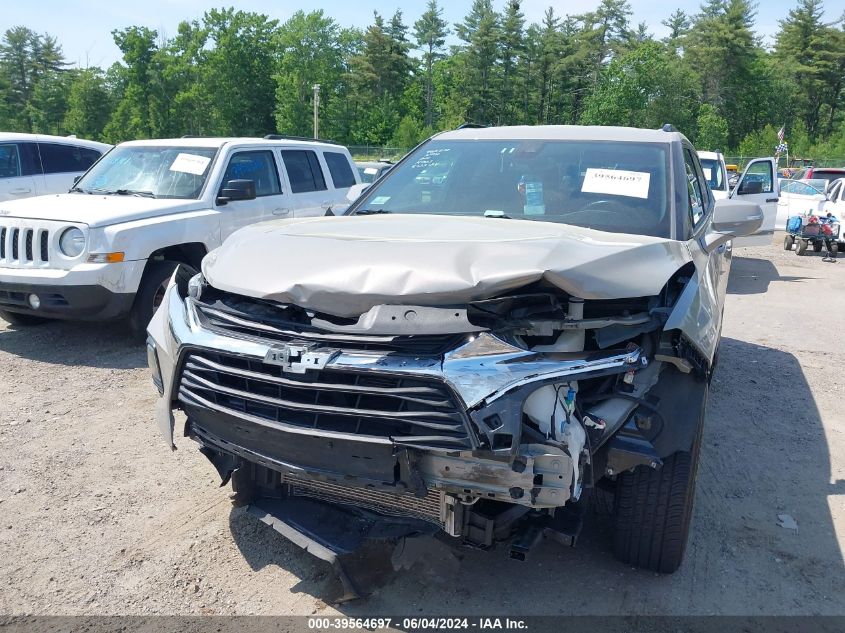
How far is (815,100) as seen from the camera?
206ft

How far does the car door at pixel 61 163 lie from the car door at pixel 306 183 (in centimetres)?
432

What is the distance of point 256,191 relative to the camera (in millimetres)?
7383

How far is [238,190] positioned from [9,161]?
579cm

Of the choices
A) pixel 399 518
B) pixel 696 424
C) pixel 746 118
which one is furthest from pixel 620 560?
pixel 746 118

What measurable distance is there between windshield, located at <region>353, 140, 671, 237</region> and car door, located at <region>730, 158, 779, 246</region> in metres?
6.81

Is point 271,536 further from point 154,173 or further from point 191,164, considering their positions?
point 154,173

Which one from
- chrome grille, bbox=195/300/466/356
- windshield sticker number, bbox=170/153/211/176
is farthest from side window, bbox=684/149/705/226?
windshield sticker number, bbox=170/153/211/176

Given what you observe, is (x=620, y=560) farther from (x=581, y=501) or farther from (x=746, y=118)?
(x=746, y=118)

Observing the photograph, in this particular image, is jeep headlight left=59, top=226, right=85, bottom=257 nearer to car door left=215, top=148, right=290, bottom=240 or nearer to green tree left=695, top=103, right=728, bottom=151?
car door left=215, top=148, right=290, bottom=240

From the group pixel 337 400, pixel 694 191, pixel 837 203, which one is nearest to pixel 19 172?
pixel 694 191

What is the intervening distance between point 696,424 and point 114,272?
196 inches

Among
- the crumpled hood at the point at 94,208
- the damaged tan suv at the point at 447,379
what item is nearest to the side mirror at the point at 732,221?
the damaged tan suv at the point at 447,379

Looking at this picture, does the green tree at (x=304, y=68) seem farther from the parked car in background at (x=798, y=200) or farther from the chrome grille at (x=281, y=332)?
the chrome grille at (x=281, y=332)

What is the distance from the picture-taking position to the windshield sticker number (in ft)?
23.0
